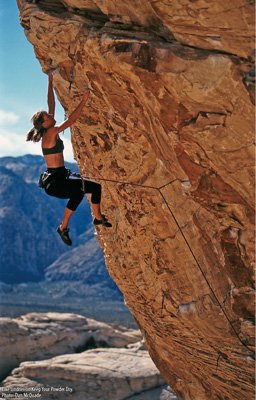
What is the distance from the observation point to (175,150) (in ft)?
24.3

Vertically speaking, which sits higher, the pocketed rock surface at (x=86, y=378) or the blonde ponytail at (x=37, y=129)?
the blonde ponytail at (x=37, y=129)

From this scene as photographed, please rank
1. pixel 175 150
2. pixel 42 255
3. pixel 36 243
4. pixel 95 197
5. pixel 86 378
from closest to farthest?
pixel 175 150 → pixel 95 197 → pixel 86 378 → pixel 42 255 → pixel 36 243

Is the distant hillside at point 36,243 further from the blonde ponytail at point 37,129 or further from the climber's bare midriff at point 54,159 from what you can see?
the blonde ponytail at point 37,129

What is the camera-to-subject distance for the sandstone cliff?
652 cm

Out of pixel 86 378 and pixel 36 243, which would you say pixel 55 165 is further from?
pixel 36 243

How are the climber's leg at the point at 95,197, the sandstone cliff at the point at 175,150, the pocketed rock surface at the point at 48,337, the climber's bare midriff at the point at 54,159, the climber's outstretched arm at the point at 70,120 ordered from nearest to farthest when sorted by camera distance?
the sandstone cliff at the point at 175,150 < the climber's outstretched arm at the point at 70,120 < the climber's bare midriff at the point at 54,159 < the climber's leg at the point at 95,197 < the pocketed rock surface at the point at 48,337

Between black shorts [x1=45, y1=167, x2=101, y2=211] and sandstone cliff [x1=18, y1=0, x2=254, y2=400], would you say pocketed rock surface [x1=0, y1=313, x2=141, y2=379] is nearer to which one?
sandstone cliff [x1=18, y1=0, x2=254, y2=400]

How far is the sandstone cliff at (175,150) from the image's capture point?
6523mm

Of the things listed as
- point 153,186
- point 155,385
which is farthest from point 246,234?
point 155,385

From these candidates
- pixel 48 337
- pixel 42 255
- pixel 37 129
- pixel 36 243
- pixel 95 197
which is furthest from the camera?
pixel 36 243

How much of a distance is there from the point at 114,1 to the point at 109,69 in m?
0.86

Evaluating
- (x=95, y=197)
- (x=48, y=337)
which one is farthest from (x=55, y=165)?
(x=48, y=337)

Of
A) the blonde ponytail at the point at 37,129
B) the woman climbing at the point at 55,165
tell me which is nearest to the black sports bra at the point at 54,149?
the woman climbing at the point at 55,165

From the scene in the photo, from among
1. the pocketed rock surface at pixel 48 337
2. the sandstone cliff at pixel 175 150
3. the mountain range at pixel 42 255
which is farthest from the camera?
the mountain range at pixel 42 255
